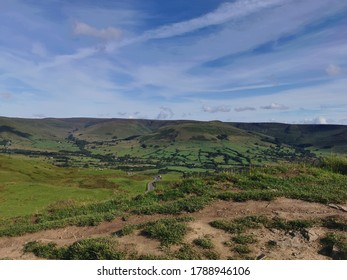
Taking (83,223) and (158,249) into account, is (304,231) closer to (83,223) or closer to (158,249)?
(158,249)

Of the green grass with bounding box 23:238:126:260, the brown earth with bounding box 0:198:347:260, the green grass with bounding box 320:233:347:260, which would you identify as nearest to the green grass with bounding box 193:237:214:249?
the brown earth with bounding box 0:198:347:260

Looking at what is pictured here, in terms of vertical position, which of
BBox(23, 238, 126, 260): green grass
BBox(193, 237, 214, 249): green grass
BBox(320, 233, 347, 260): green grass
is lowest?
BBox(23, 238, 126, 260): green grass

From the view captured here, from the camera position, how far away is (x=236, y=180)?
22.5 meters

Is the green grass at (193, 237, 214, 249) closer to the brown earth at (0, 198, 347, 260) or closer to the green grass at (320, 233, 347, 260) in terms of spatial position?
the brown earth at (0, 198, 347, 260)

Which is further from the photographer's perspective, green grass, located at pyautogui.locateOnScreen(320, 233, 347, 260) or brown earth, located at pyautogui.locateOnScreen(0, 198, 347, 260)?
brown earth, located at pyautogui.locateOnScreen(0, 198, 347, 260)

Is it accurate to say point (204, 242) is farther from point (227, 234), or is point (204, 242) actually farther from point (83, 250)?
point (83, 250)

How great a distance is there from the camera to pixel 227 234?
13.8 m

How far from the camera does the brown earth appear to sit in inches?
492

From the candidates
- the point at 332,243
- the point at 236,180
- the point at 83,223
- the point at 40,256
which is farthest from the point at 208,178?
the point at 40,256

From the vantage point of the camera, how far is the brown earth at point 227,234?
12500mm

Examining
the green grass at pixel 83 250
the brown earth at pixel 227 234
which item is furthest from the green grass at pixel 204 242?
the green grass at pixel 83 250

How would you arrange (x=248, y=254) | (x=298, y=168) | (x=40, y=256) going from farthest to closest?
(x=298, y=168), (x=40, y=256), (x=248, y=254)

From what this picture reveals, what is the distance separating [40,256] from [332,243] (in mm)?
11706

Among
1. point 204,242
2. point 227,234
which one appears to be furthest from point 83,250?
point 227,234
